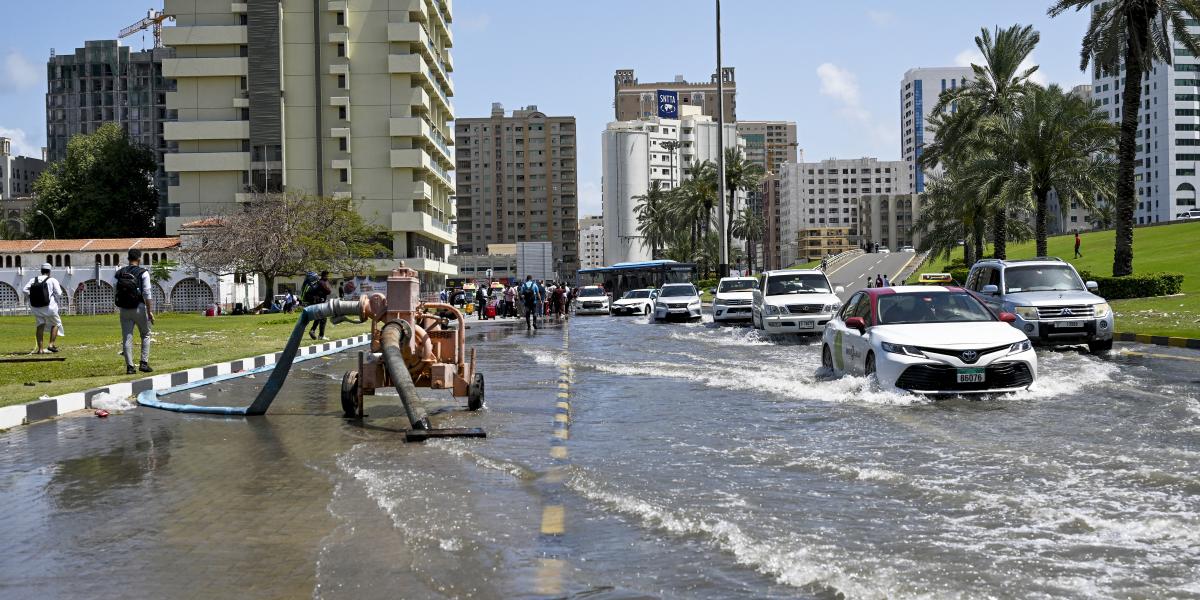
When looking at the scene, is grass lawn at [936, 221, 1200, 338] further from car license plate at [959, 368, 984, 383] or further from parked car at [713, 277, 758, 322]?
car license plate at [959, 368, 984, 383]

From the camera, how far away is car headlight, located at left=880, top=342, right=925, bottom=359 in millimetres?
12703

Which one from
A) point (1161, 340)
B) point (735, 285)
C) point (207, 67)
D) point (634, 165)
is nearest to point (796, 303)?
point (1161, 340)

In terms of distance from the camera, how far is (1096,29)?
119 ft

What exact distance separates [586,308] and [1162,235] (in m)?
46.3

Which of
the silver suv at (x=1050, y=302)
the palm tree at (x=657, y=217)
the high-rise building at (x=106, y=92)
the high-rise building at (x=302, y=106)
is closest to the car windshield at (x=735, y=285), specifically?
the silver suv at (x=1050, y=302)

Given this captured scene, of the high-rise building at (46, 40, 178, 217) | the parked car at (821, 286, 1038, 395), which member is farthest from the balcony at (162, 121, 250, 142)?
the high-rise building at (46, 40, 178, 217)

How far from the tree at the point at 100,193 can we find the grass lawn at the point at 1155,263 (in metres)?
71.7

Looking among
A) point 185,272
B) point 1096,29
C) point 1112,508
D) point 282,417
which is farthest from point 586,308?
point 1112,508

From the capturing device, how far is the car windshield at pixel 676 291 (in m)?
44.1

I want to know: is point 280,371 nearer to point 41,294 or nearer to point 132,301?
point 132,301

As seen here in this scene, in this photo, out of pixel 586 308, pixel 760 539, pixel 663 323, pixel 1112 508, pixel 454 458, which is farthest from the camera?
pixel 586 308

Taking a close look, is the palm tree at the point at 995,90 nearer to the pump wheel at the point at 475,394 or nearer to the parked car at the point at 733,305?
the parked car at the point at 733,305

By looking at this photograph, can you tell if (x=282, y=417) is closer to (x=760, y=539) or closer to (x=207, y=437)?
(x=207, y=437)

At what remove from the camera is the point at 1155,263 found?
61.1 m
